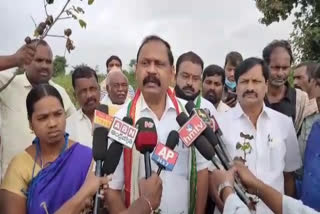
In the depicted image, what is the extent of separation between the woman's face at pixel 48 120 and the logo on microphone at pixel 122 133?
644mm

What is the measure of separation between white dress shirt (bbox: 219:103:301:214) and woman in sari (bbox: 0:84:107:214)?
1136 mm

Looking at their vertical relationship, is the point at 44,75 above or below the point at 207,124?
above

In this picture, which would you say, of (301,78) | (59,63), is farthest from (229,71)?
(59,63)

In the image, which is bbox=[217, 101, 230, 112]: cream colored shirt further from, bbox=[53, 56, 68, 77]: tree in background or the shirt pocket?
bbox=[53, 56, 68, 77]: tree in background

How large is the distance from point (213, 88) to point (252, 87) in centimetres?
130

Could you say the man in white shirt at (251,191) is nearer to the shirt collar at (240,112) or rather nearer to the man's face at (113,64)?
the shirt collar at (240,112)

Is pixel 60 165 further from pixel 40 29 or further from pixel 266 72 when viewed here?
pixel 266 72

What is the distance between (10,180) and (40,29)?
883mm

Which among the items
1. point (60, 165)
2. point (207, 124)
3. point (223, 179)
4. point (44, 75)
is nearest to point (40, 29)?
point (60, 165)

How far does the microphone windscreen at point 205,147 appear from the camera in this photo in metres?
2.73

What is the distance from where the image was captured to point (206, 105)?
4.25 m

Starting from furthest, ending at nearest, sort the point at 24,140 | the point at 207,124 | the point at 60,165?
the point at 24,140, the point at 60,165, the point at 207,124

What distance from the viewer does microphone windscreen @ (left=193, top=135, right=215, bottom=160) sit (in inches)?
107

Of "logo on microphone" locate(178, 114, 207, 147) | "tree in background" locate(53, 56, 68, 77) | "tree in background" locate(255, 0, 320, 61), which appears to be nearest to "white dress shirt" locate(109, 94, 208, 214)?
"logo on microphone" locate(178, 114, 207, 147)
